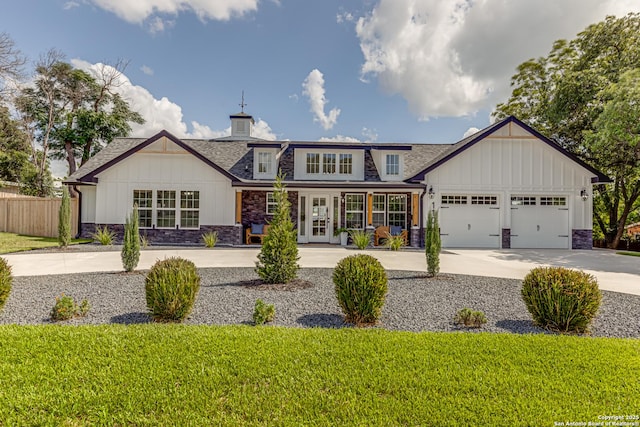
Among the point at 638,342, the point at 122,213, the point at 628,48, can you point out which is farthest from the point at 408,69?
the point at 122,213

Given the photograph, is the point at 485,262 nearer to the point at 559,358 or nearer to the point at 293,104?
the point at 559,358

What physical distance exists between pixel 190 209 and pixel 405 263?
10193 millimetres

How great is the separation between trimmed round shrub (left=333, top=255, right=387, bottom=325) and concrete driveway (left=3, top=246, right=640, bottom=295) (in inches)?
182

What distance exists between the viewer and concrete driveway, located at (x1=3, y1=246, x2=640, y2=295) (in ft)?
27.1

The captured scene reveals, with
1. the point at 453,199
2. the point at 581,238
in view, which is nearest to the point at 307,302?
the point at 453,199

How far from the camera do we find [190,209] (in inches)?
599

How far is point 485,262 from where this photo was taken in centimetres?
1062

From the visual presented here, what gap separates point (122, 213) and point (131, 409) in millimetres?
14487

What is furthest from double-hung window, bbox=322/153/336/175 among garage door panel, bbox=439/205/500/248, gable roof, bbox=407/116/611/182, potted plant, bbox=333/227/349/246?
garage door panel, bbox=439/205/500/248

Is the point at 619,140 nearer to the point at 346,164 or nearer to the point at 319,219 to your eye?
the point at 346,164

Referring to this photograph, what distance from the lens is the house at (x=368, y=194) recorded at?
591 inches

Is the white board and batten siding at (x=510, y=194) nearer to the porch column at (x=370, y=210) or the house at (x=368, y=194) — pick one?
the house at (x=368, y=194)

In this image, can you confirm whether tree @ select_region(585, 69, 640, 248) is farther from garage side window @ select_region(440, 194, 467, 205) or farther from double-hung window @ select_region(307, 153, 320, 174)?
double-hung window @ select_region(307, 153, 320, 174)

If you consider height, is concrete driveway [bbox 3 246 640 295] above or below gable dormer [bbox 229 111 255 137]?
below
